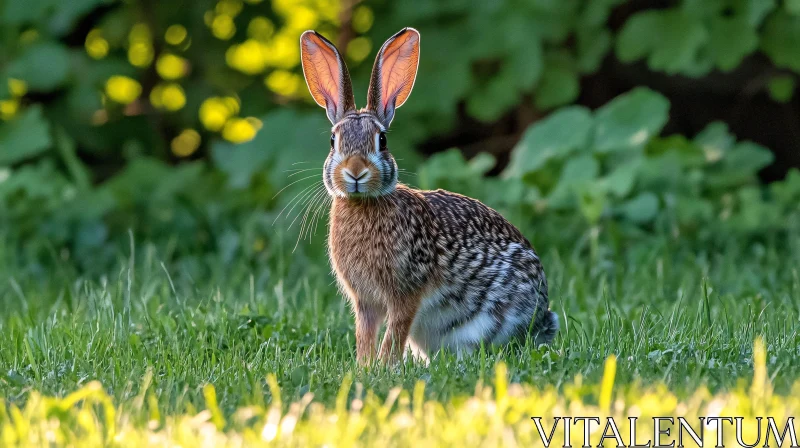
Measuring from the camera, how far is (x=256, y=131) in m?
7.90

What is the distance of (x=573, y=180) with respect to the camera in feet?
23.2

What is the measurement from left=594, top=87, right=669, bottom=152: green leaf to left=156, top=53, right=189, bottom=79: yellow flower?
346cm

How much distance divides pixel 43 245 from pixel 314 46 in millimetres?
3251

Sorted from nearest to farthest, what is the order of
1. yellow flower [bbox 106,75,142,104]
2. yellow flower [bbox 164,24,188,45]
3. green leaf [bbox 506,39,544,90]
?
green leaf [bbox 506,39,544,90], yellow flower [bbox 164,24,188,45], yellow flower [bbox 106,75,142,104]

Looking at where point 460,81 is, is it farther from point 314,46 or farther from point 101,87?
point 314,46

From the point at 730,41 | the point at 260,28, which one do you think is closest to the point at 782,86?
the point at 730,41

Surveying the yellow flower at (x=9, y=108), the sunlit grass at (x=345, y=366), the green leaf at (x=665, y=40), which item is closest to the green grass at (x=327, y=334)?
the sunlit grass at (x=345, y=366)

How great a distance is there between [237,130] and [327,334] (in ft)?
16.4

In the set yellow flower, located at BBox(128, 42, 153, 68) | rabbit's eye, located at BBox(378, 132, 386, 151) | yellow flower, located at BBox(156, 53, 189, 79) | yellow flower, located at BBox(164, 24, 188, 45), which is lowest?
rabbit's eye, located at BBox(378, 132, 386, 151)

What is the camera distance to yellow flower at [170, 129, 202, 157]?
9.09 m

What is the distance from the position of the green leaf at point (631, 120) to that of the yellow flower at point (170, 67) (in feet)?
11.4

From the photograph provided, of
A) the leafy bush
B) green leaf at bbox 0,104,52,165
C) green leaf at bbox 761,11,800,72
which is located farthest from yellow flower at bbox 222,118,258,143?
green leaf at bbox 761,11,800,72

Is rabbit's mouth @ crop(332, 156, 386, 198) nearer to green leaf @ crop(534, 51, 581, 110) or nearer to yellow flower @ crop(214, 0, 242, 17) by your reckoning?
green leaf @ crop(534, 51, 581, 110)

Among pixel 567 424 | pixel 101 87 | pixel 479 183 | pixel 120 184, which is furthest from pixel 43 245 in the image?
pixel 567 424
